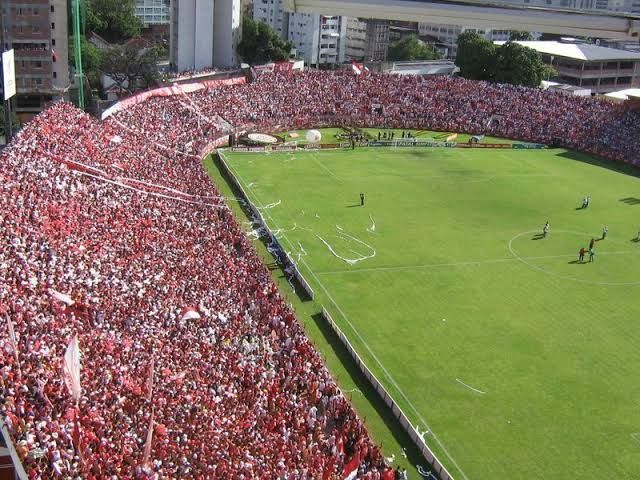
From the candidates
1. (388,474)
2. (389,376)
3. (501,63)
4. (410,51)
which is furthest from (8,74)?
(410,51)

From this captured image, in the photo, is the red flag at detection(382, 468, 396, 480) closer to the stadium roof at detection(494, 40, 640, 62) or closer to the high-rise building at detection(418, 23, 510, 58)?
the stadium roof at detection(494, 40, 640, 62)

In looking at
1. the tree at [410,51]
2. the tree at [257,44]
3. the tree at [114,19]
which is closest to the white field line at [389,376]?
the tree at [257,44]

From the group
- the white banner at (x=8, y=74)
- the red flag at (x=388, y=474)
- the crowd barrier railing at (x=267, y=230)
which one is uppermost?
the white banner at (x=8, y=74)

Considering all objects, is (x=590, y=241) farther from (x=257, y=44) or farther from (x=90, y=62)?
(x=257, y=44)

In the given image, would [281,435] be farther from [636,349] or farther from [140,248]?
[636,349]

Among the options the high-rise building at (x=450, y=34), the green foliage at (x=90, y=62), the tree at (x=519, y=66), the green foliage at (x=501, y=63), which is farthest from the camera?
the high-rise building at (x=450, y=34)

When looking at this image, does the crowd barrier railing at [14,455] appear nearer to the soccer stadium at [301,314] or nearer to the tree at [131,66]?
the soccer stadium at [301,314]
